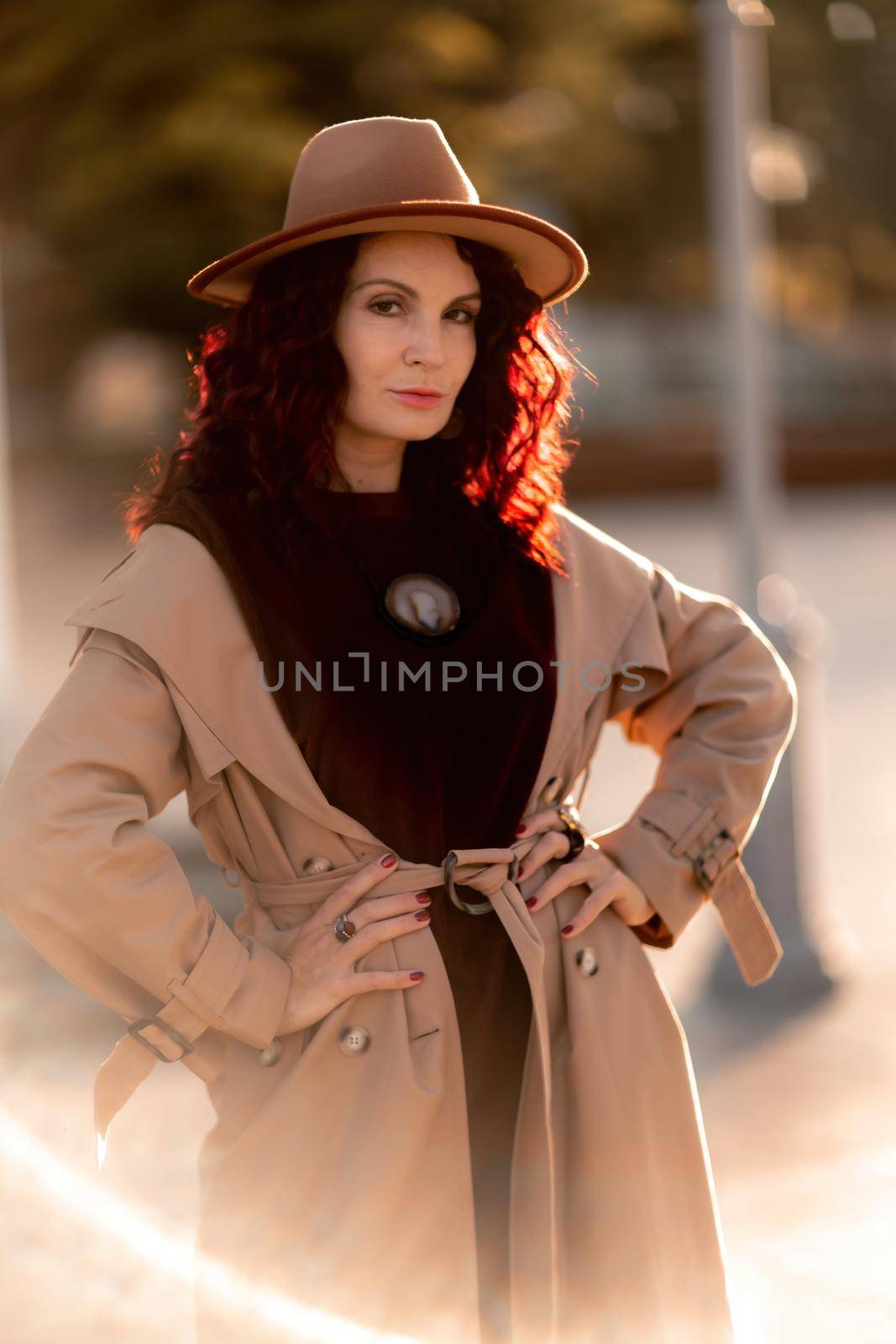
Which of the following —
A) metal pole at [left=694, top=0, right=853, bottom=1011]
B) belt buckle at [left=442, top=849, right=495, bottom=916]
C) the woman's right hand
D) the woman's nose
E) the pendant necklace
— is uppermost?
metal pole at [left=694, top=0, right=853, bottom=1011]

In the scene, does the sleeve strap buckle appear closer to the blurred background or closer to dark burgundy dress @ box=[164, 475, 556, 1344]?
dark burgundy dress @ box=[164, 475, 556, 1344]

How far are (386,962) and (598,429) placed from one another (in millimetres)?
19898

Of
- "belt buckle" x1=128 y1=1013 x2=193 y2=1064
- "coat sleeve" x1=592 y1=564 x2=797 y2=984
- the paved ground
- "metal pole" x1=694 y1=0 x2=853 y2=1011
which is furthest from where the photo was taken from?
"metal pole" x1=694 y1=0 x2=853 y2=1011

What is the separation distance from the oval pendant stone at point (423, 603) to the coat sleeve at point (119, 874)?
0.32 m

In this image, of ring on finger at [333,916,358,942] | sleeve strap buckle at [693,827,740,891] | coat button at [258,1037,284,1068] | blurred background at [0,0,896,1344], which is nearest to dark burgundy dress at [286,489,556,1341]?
ring on finger at [333,916,358,942]

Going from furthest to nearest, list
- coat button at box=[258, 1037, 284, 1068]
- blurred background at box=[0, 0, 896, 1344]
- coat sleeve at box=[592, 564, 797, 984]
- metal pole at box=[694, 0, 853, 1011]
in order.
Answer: metal pole at box=[694, 0, 853, 1011], blurred background at box=[0, 0, 896, 1344], coat sleeve at box=[592, 564, 797, 984], coat button at box=[258, 1037, 284, 1068]

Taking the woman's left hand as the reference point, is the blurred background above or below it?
above

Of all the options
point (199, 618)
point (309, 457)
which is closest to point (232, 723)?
point (199, 618)

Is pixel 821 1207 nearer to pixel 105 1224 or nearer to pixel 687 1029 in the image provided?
pixel 687 1029

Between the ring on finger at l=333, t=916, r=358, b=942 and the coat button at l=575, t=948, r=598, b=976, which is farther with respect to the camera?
the coat button at l=575, t=948, r=598, b=976

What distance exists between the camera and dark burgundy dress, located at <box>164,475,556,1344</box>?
196cm

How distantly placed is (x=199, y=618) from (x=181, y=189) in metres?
9.16

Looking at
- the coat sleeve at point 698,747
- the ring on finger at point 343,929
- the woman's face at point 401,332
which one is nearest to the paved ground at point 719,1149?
the coat sleeve at point 698,747

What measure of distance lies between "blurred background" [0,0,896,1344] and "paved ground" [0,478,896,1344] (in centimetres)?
1
